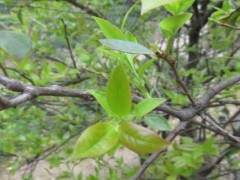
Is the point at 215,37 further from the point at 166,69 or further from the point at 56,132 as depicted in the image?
the point at 56,132

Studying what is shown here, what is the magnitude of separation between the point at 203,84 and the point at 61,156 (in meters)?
0.48

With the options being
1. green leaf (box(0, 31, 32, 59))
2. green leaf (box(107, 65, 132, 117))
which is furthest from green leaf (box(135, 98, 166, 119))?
green leaf (box(0, 31, 32, 59))

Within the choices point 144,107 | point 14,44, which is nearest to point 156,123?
point 144,107

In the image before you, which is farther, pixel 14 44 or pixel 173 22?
pixel 173 22

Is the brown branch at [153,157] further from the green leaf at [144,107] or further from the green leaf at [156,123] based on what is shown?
the green leaf at [144,107]

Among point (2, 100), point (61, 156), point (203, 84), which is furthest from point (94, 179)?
point (2, 100)

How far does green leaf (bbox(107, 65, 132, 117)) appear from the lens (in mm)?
375

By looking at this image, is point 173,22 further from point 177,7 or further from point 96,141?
point 96,141

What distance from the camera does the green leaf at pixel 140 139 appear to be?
0.38 metres

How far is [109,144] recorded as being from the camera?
1.23 ft

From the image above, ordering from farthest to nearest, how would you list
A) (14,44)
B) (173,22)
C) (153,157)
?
(153,157) → (173,22) → (14,44)

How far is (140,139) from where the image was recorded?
38 centimetres

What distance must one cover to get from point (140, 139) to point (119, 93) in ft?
0.15

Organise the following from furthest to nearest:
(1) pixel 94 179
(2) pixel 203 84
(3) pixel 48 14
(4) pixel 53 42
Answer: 1. (4) pixel 53 42
2. (3) pixel 48 14
3. (2) pixel 203 84
4. (1) pixel 94 179
